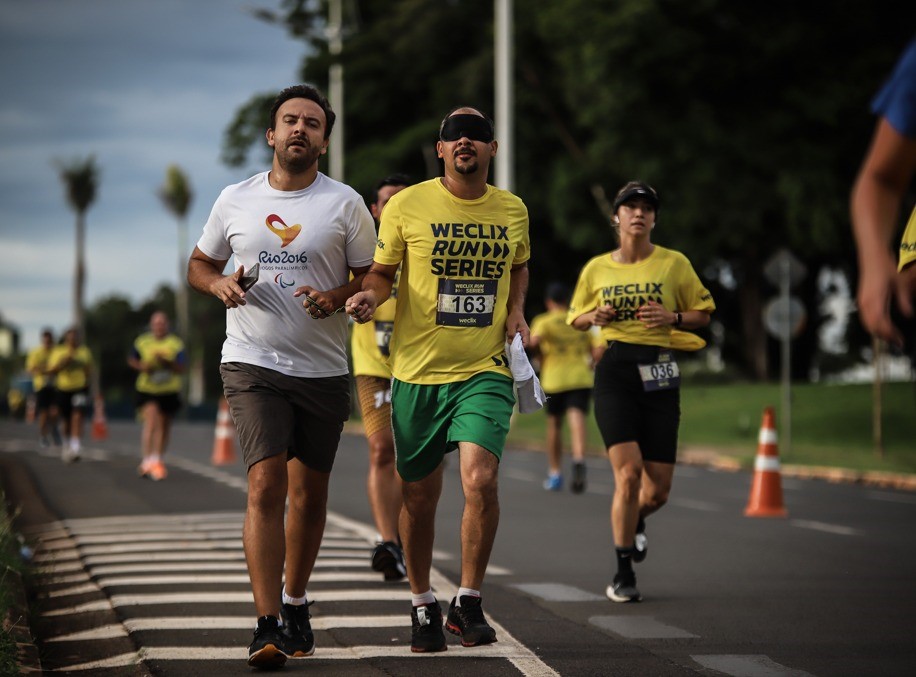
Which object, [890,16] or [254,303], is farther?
[890,16]

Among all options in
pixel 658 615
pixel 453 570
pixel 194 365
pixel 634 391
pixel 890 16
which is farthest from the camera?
Answer: pixel 194 365

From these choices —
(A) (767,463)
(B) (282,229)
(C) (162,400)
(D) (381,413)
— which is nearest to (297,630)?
(B) (282,229)

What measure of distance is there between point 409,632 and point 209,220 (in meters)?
2.00

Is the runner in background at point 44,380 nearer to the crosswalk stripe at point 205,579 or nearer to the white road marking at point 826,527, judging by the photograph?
the white road marking at point 826,527

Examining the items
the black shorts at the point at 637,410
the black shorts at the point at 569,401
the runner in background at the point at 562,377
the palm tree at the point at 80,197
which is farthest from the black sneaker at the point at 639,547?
the palm tree at the point at 80,197

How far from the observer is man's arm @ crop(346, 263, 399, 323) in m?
6.06

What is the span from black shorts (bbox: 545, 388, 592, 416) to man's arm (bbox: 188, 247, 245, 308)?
1015 cm

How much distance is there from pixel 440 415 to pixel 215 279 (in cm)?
108

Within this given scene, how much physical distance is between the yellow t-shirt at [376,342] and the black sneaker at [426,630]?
276cm

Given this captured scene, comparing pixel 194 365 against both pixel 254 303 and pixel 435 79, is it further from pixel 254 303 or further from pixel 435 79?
pixel 254 303

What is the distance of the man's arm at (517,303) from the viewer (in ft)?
21.5

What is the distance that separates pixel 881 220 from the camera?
3207 millimetres

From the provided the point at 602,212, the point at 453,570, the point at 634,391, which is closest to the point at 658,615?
the point at 634,391

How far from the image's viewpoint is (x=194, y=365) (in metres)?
101
